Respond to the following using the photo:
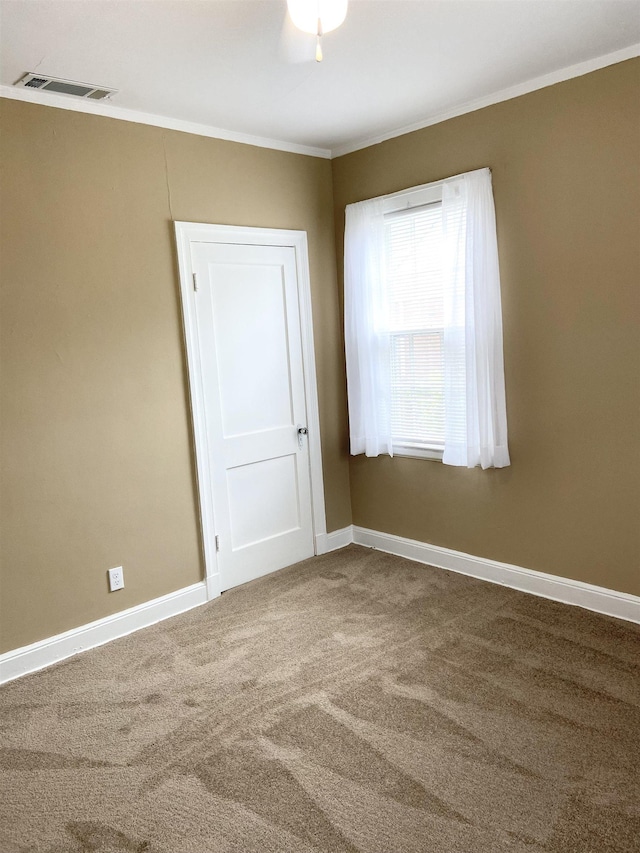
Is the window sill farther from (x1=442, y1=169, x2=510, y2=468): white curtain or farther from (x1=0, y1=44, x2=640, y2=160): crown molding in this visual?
(x1=0, y1=44, x2=640, y2=160): crown molding

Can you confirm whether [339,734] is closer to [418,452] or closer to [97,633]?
[97,633]

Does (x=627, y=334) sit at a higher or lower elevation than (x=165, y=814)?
higher

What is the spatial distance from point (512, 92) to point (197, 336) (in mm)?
2097

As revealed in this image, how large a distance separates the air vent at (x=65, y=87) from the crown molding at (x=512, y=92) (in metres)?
1.66

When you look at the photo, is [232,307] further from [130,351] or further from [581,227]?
[581,227]

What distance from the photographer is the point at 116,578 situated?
11.3ft

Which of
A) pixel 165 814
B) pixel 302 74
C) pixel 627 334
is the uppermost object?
pixel 302 74

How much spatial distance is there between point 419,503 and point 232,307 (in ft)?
5.58

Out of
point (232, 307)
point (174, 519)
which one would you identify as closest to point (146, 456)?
point (174, 519)

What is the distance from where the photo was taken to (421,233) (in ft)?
12.7

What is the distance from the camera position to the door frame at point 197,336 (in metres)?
3.65

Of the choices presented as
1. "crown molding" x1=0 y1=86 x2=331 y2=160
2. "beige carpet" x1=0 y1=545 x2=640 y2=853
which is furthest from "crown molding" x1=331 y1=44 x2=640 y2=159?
"beige carpet" x1=0 y1=545 x2=640 y2=853

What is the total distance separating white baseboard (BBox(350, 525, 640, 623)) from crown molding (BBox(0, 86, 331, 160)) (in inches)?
101

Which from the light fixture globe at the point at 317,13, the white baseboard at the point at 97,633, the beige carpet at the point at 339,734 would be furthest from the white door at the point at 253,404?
the light fixture globe at the point at 317,13
